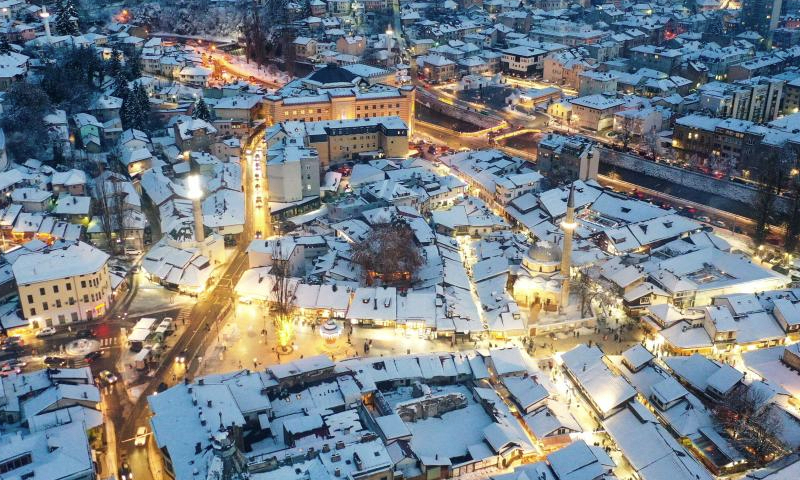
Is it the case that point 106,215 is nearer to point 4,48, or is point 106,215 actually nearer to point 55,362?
point 55,362

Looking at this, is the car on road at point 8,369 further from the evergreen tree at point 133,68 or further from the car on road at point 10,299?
the evergreen tree at point 133,68

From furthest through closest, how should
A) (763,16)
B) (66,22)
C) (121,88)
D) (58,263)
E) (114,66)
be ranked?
(763,16) → (66,22) → (114,66) → (121,88) → (58,263)

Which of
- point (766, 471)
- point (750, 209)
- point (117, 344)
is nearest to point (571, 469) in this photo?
point (766, 471)

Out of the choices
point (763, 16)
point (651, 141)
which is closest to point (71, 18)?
point (651, 141)

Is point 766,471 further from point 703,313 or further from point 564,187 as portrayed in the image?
point 564,187

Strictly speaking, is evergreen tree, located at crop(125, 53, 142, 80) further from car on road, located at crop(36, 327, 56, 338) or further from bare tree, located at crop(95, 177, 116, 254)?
car on road, located at crop(36, 327, 56, 338)

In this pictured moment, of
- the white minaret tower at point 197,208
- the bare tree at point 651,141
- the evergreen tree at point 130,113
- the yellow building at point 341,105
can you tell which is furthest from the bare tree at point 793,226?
the evergreen tree at point 130,113

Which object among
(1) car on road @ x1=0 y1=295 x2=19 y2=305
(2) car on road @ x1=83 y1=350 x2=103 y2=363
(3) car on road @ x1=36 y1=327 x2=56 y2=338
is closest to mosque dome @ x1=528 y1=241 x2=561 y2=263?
(2) car on road @ x1=83 y1=350 x2=103 y2=363
